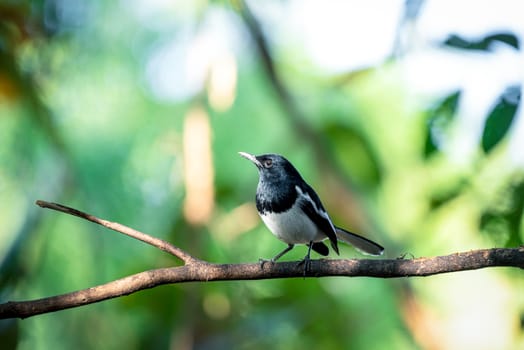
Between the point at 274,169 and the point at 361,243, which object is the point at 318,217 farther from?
the point at 274,169

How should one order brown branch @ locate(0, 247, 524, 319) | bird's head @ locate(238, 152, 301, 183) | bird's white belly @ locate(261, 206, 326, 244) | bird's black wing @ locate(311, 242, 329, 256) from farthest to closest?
bird's black wing @ locate(311, 242, 329, 256) < bird's head @ locate(238, 152, 301, 183) < bird's white belly @ locate(261, 206, 326, 244) < brown branch @ locate(0, 247, 524, 319)

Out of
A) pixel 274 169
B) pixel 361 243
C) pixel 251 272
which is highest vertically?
pixel 274 169

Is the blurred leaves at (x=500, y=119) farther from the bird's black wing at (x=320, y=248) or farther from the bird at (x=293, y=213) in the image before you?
the bird's black wing at (x=320, y=248)

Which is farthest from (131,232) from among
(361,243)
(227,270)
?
(361,243)

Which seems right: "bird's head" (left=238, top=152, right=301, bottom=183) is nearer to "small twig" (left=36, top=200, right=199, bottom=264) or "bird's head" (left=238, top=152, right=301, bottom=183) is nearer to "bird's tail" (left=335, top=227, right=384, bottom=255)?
"bird's tail" (left=335, top=227, right=384, bottom=255)

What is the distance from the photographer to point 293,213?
3607 mm

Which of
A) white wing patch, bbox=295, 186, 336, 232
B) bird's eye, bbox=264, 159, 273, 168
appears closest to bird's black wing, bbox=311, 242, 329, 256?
white wing patch, bbox=295, 186, 336, 232

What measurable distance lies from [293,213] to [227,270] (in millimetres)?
996

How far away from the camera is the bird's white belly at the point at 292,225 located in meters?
3.58

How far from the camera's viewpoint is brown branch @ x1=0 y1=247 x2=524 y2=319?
7.97ft

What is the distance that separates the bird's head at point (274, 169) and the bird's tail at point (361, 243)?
1.35ft

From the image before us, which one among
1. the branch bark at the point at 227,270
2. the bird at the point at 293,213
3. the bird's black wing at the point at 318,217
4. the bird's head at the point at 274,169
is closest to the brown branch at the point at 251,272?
the branch bark at the point at 227,270

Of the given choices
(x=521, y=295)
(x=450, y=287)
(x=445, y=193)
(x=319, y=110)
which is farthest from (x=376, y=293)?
(x=445, y=193)

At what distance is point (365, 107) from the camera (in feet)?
24.4
